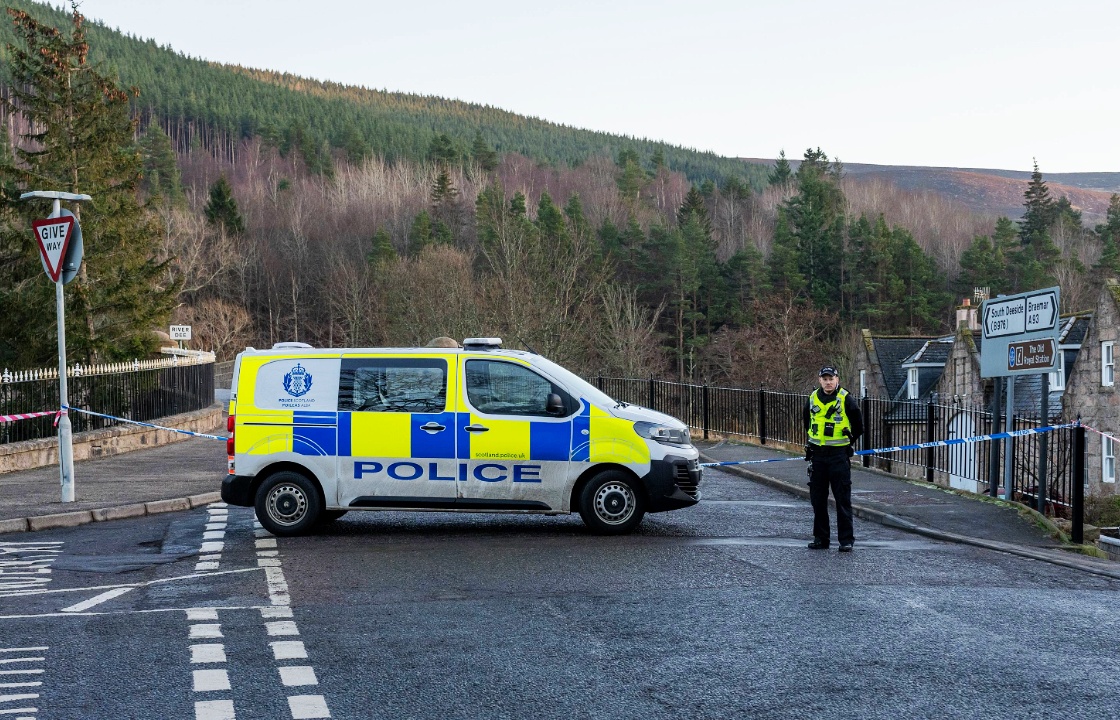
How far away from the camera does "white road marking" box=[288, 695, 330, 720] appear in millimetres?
5719

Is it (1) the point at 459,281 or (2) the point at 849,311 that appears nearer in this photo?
(1) the point at 459,281

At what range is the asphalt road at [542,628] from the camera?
603cm

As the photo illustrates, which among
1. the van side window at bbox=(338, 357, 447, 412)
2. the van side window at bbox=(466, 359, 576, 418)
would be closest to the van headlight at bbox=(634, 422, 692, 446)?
the van side window at bbox=(466, 359, 576, 418)

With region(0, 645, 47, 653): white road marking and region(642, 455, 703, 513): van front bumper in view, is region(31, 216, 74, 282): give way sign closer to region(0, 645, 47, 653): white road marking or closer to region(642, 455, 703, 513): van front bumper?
region(642, 455, 703, 513): van front bumper

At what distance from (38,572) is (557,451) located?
15.2 feet

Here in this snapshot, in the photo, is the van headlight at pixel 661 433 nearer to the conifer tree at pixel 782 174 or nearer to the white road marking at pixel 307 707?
the white road marking at pixel 307 707

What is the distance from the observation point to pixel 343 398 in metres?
12.0

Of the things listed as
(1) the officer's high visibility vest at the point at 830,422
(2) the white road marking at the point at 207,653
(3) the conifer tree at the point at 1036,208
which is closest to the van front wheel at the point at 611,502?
(1) the officer's high visibility vest at the point at 830,422

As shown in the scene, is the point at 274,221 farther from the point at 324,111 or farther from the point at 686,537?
Result: the point at 686,537

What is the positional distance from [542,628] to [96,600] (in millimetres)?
3350

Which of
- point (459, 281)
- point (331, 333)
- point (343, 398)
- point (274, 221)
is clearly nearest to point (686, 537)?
point (343, 398)

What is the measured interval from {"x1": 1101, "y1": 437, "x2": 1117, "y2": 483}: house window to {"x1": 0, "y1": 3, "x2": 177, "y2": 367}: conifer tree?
2942 centimetres

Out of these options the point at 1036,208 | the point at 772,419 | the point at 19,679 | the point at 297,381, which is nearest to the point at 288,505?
the point at 297,381

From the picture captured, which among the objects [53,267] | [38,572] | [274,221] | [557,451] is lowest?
[38,572]
